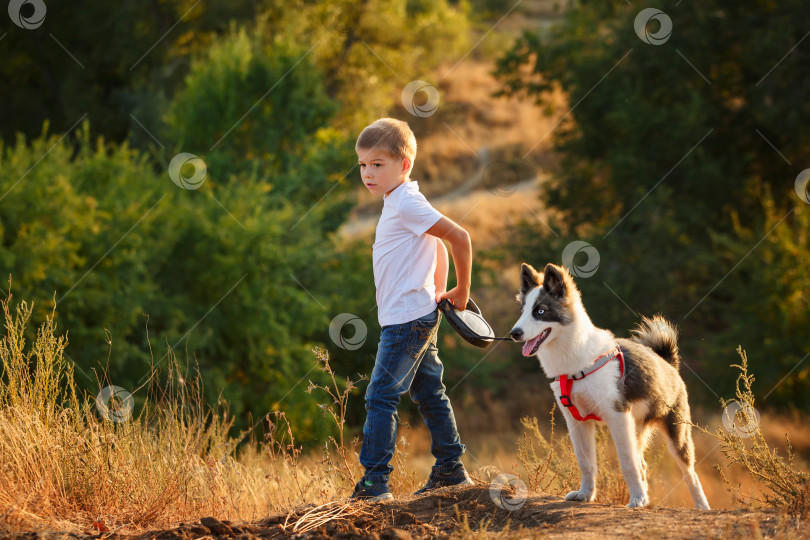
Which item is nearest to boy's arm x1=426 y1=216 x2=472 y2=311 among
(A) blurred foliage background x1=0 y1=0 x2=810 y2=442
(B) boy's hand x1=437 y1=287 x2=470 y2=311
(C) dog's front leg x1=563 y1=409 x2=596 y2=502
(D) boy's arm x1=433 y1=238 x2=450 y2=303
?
(B) boy's hand x1=437 y1=287 x2=470 y2=311

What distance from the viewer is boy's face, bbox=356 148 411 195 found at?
460 centimetres

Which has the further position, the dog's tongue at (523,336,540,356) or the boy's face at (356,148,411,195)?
the boy's face at (356,148,411,195)

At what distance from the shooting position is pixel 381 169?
4629 millimetres

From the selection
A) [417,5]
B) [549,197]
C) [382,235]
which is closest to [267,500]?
[382,235]

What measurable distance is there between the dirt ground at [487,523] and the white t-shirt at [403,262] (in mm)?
1093

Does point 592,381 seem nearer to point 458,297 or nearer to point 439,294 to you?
point 458,297

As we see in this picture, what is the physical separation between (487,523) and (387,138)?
223 centimetres

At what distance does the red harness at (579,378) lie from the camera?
4.55 meters

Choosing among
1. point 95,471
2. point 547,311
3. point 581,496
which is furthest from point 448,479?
point 95,471

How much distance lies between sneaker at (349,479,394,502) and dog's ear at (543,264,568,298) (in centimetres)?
154

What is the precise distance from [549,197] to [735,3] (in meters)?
6.79

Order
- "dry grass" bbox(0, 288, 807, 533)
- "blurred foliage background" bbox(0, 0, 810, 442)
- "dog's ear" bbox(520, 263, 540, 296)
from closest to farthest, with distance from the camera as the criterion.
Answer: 1. "dry grass" bbox(0, 288, 807, 533)
2. "dog's ear" bbox(520, 263, 540, 296)
3. "blurred foliage background" bbox(0, 0, 810, 442)

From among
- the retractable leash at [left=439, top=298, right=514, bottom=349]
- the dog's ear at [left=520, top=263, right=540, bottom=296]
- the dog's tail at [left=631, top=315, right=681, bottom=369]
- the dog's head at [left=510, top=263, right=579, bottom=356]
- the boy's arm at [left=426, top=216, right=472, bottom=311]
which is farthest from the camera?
the dog's tail at [left=631, top=315, right=681, bottom=369]

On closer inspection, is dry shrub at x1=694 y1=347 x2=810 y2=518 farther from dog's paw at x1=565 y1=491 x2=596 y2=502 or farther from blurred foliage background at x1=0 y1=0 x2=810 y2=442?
blurred foliage background at x1=0 y1=0 x2=810 y2=442
